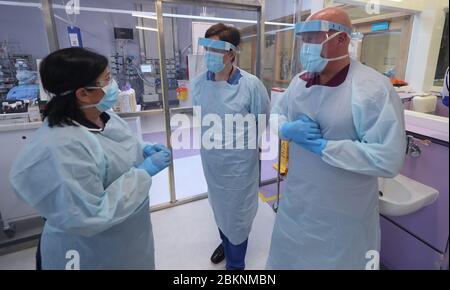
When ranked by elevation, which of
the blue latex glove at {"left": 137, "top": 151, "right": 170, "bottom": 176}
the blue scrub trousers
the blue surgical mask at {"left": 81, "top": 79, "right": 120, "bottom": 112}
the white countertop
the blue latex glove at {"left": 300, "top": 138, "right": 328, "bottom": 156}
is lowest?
the blue scrub trousers

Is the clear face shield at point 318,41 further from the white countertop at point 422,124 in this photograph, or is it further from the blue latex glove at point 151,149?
the blue latex glove at point 151,149

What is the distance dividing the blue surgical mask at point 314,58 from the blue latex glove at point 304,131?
0.19 meters

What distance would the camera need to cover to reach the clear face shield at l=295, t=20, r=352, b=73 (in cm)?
86

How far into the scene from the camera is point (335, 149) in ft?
2.76

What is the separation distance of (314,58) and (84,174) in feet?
2.81

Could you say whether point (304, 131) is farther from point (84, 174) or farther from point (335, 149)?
point (84, 174)

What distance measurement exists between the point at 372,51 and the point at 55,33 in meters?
2.50

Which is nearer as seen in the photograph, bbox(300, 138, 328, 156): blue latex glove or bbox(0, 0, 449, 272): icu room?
bbox(0, 0, 449, 272): icu room

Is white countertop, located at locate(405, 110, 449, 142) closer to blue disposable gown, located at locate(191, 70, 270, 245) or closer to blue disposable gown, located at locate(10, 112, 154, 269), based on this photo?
blue disposable gown, located at locate(191, 70, 270, 245)

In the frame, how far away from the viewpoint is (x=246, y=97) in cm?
149

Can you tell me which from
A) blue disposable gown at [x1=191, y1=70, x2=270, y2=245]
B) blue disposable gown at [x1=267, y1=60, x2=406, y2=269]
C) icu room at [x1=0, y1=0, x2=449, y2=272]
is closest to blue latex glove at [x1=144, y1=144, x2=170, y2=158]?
icu room at [x1=0, y1=0, x2=449, y2=272]

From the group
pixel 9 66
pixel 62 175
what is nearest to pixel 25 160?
pixel 62 175

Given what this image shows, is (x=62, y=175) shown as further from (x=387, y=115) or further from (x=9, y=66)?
(x=9, y=66)

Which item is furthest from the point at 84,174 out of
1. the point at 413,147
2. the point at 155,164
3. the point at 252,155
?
the point at 413,147
